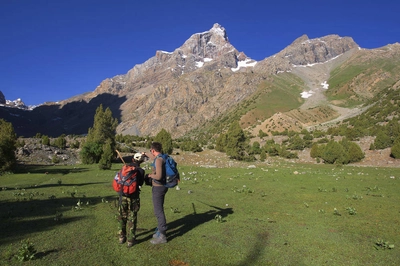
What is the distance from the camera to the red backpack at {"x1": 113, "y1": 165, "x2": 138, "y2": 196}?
772 centimetres

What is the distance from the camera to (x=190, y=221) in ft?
32.9

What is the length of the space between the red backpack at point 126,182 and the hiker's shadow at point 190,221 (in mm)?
1594

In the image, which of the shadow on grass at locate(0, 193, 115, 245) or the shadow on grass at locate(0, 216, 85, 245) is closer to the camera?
the shadow on grass at locate(0, 216, 85, 245)

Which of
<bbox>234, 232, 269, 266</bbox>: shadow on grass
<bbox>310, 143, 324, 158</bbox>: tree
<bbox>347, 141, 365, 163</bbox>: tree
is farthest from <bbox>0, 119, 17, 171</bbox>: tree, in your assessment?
<bbox>310, 143, 324, 158</bbox>: tree

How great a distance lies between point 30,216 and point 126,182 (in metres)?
5.18

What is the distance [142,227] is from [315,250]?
554 centimetres

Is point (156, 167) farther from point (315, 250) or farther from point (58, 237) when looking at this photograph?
point (315, 250)

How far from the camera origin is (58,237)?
25.3 ft

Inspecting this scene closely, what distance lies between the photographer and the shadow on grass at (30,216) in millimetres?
8142

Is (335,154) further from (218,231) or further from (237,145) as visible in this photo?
(218,231)

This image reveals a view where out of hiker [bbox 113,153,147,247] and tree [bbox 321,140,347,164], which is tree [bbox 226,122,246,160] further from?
hiker [bbox 113,153,147,247]

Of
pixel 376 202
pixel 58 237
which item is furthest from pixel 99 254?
pixel 376 202

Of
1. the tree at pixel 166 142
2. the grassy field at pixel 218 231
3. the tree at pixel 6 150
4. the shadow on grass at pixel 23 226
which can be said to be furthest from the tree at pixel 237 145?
the shadow on grass at pixel 23 226

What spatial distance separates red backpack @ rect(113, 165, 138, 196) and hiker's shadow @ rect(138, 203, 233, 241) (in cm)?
159
